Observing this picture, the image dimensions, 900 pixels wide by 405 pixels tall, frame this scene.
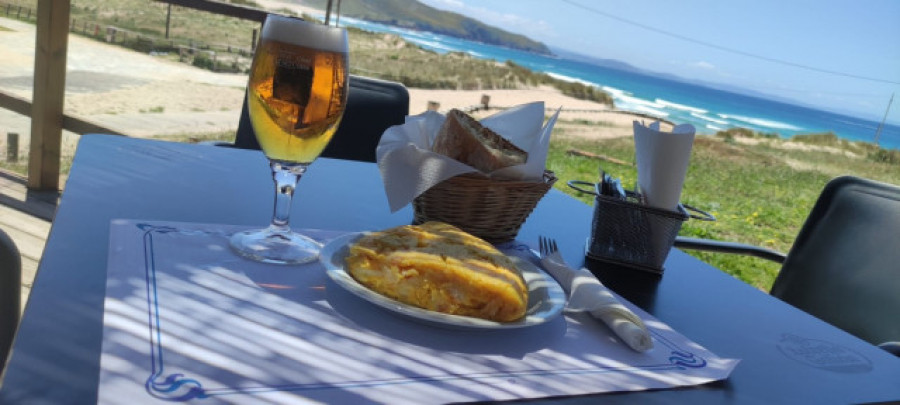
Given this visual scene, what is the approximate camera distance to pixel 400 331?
0.62 m

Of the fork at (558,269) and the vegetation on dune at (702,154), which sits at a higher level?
the fork at (558,269)

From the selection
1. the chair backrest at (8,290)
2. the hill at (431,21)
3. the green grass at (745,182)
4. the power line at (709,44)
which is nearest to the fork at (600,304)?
the chair backrest at (8,290)

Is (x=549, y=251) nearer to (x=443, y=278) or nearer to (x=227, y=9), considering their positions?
(x=443, y=278)

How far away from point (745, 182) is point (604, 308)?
35.1ft

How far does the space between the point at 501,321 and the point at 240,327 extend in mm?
228

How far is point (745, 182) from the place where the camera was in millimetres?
10547

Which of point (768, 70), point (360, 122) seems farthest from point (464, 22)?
point (360, 122)

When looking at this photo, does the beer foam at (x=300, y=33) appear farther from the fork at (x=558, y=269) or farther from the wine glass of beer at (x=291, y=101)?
the fork at (x=558, y=269)

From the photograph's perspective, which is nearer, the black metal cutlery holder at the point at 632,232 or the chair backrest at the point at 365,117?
the black metal cutlery holder at the point at 632,232

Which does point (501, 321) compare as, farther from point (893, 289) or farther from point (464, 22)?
point (464, 22)

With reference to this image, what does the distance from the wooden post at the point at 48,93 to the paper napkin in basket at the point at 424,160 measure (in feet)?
10.2

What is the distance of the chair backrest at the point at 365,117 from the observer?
7.02 feet

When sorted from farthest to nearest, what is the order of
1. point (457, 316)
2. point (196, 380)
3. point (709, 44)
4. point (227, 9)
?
point (709, 44) < point (227, 9) < point (457, 316) < point (196, 380)

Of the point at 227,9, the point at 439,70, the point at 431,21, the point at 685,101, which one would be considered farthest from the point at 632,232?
the point at 685,101
